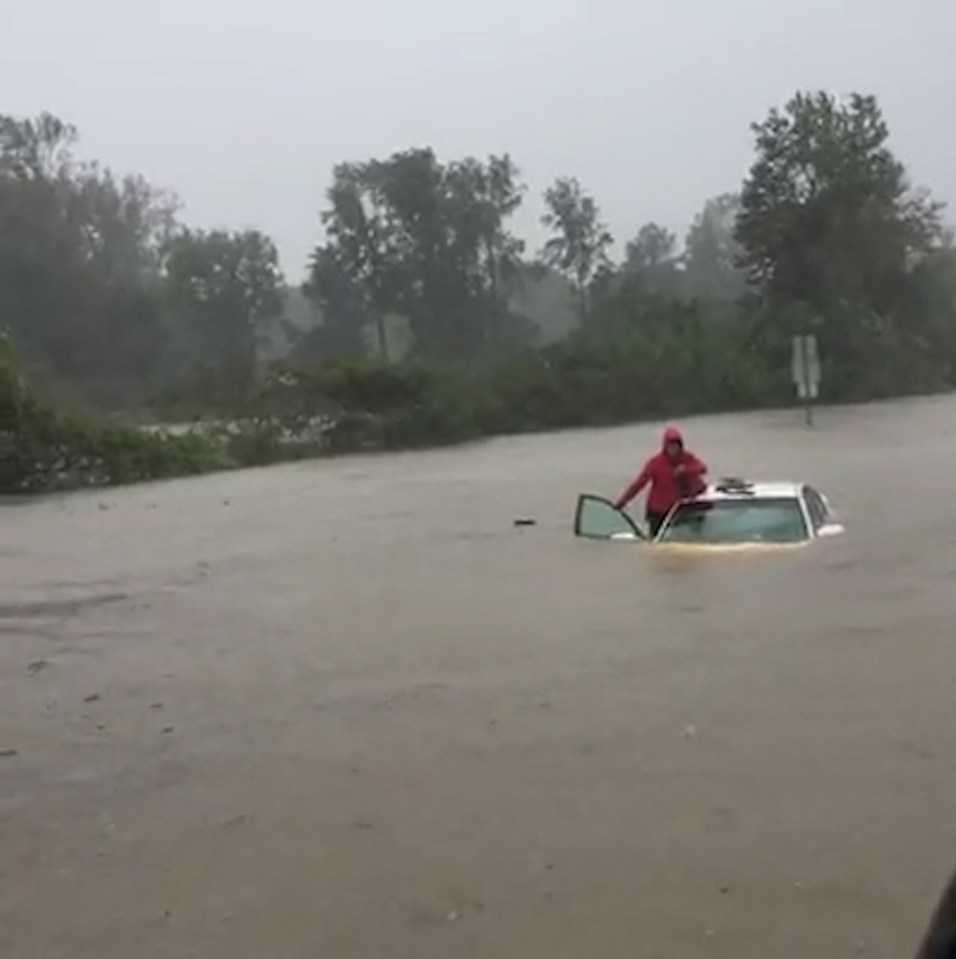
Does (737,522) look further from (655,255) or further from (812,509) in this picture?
(655,255)

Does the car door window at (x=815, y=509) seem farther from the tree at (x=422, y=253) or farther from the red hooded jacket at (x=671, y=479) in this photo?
the tree at (x=422, y=253)

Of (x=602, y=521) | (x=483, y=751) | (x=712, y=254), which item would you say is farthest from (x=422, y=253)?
(x=483, y=751)

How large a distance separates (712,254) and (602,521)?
8141 centimetres

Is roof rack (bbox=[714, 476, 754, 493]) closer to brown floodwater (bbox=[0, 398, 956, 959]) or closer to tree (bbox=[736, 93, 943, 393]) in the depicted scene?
brown floodwater (bbox=[0, 398, 956, 959])

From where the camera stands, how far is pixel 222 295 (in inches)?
2702

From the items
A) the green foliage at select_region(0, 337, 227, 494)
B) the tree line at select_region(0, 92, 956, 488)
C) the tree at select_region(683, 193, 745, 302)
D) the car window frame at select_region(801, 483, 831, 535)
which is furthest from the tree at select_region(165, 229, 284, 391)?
the car window frame at select_region(801, 483, 831, 535)

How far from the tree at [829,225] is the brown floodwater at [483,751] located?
116 ft

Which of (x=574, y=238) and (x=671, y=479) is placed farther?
(x=574, y=238)

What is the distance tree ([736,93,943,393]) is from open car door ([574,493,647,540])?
36697mm

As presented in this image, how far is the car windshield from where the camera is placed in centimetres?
1435

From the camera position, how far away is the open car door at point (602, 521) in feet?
52.3

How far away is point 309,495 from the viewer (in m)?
27.5

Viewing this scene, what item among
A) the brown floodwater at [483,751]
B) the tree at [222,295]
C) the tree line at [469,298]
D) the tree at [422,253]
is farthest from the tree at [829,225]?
the brown floodwater at [483,751]

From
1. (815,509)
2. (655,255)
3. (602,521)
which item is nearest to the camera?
(815,509)
